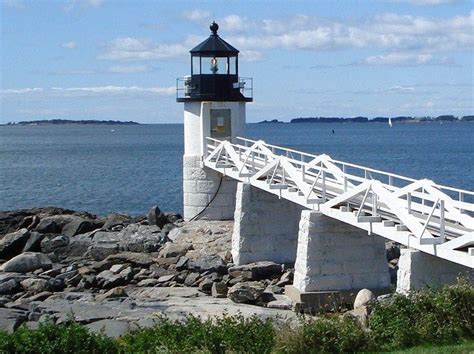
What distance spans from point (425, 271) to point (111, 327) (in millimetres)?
5239

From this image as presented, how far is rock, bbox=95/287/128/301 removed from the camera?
20.9 metres

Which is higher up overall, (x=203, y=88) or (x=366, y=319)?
(x=203, y=88)

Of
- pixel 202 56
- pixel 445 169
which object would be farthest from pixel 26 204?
pixel 445 169

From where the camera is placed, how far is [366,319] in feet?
47.0

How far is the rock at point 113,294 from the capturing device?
68.6 ft

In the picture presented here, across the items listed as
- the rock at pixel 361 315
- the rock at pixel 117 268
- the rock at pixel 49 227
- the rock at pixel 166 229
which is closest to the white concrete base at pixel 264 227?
the rock at pixel 117 268

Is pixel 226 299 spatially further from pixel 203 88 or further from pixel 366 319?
pixel 203 88

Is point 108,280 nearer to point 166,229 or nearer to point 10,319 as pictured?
point 10,319

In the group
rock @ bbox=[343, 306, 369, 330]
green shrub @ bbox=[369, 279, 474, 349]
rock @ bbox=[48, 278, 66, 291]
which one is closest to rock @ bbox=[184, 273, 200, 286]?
rock @ bbox=[48, 278, 66, 291]

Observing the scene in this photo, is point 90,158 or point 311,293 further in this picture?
point 90,158

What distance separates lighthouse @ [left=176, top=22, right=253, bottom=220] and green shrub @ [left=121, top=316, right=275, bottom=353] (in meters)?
17.2

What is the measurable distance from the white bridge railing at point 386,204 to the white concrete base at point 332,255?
0.46 metres

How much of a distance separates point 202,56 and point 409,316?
1910 centimetres

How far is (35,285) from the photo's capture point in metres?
22.0
